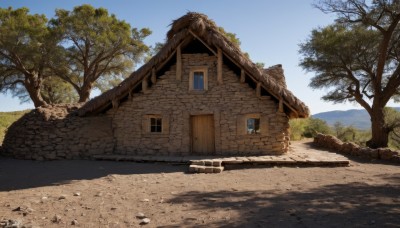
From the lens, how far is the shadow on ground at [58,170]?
7.22 metres

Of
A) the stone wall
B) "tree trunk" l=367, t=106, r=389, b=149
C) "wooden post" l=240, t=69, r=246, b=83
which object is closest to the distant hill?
"tree trunk" l=367, t=106, r=389, b=149

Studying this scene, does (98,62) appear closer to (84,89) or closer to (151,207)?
(84,89)

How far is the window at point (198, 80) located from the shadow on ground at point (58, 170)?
3.30 m

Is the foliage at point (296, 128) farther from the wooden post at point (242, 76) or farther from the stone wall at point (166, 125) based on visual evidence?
the wooden post at point (242, 76)

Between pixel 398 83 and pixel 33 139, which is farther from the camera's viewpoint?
pixel 398 83

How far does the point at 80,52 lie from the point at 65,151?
41.2 feet

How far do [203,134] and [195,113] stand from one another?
0.88 meters

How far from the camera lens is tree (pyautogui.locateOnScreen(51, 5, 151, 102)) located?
1992 cm

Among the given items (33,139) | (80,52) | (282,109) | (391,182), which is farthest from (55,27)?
(391,182)

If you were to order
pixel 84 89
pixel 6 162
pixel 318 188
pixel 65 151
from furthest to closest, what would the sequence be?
pixel 84 89
pixel 65 151
pixel 6 162
pixel 318 188

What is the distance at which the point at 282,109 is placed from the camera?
10406mm

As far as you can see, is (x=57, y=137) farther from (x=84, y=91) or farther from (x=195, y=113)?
(x=84, y=91)

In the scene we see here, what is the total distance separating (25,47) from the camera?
1828 centimetres

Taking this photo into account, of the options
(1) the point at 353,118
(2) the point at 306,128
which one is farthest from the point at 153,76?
(1) the point at 353,118
